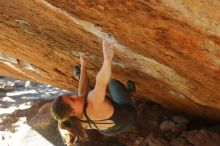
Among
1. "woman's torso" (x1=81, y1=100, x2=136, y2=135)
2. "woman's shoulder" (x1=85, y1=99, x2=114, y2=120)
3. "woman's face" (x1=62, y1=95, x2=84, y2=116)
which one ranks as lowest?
"woman's torso" (x1=81, y1=100, x2=136, y2=135)

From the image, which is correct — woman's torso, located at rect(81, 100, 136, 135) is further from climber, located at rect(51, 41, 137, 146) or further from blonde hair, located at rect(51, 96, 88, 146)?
blonde hair, located at rect(51, 96, 88, 146)

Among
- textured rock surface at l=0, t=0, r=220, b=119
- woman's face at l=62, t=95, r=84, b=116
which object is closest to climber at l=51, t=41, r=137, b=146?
woman's face at l=62, t=95, r=84, b=116

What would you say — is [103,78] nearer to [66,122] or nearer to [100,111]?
[100,111]

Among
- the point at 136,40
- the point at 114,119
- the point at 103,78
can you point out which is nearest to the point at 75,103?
the point at 103,78

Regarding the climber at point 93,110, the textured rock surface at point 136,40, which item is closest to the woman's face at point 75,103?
the climber at point 93,110

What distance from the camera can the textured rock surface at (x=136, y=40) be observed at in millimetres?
2699

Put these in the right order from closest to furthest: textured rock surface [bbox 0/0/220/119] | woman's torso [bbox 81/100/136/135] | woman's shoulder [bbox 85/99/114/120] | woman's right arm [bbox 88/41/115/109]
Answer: textured rock surface [bbox 0/0/220/119], woman's right arm [bbox 88/41/115/109], woman's shoulder [bbox 85/99/114/120], woman's torso [bbox 81/100/136/135]

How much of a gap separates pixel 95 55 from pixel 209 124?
262 cm

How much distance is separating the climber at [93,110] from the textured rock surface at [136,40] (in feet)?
0.99

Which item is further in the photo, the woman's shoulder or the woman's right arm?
the woman's shoulder

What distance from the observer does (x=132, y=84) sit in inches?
183

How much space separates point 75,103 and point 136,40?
0.78 meters

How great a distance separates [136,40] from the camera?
3.38 metres

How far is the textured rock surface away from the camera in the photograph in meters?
2.70
